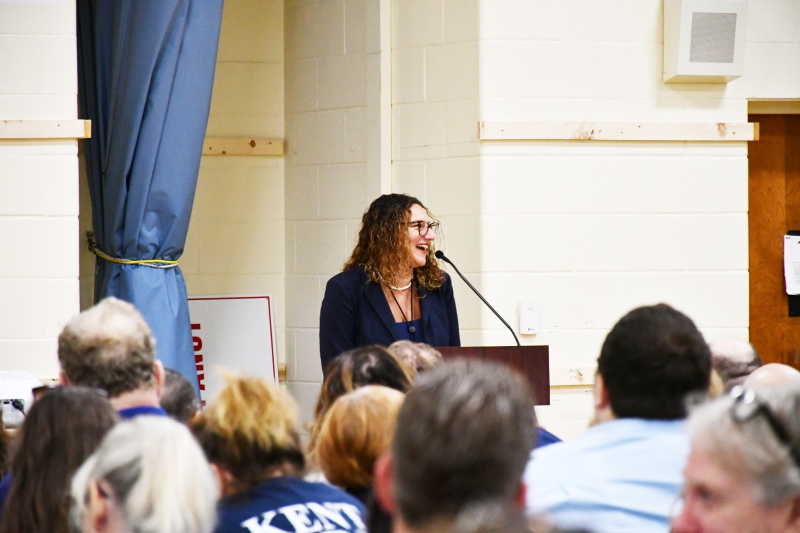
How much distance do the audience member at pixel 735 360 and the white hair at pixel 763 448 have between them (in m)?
1.20

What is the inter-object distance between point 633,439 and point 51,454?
0.90 metres

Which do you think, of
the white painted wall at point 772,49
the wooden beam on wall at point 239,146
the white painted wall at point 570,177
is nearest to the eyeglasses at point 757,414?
the white painted wall at point 570,177

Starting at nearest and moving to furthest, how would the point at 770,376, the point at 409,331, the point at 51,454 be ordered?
the point at 51,454, the point at 770,376, the point at 409,331

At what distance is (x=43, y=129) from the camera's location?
3176 mm

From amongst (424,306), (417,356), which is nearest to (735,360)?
(417,356)

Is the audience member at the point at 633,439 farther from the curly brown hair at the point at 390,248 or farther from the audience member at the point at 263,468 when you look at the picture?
the curly brown hair at the point at 390,248

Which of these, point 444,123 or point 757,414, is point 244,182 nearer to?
point 444,123

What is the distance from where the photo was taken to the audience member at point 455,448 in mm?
918

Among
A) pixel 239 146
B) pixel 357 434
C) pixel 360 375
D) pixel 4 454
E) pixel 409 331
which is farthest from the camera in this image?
pixel 239 146

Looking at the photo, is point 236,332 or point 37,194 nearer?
point 37,194

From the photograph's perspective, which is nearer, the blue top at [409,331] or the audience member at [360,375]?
the audience member at [360,375]

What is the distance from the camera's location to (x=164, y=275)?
3406 millimetres

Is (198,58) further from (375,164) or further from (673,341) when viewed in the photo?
(673,341)

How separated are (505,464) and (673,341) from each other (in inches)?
25.6
